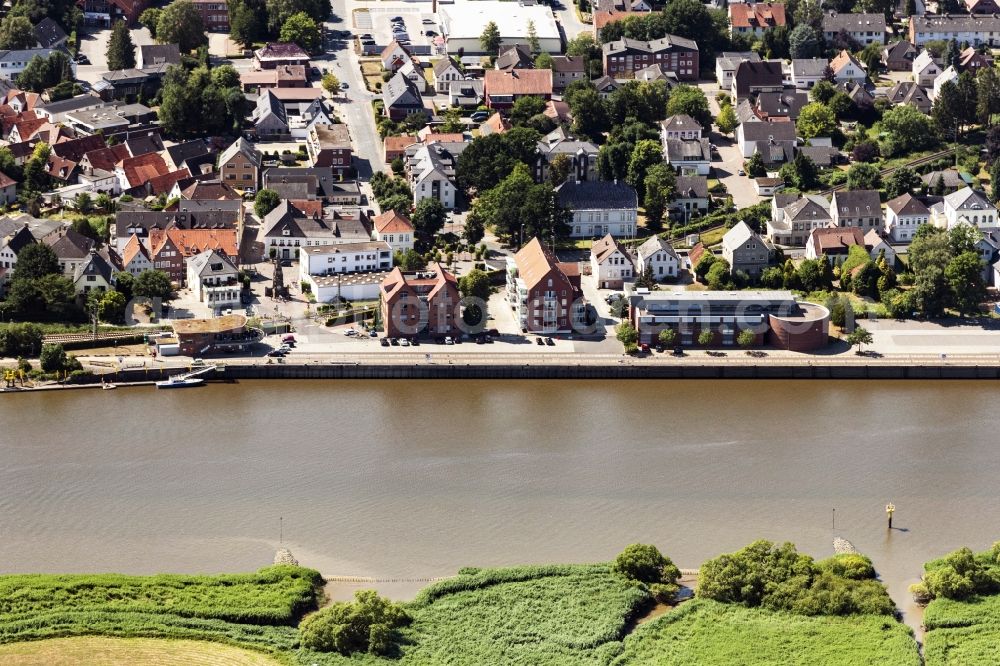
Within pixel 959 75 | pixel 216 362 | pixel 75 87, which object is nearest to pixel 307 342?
pixel 216 362

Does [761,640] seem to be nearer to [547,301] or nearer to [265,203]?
[547,301]

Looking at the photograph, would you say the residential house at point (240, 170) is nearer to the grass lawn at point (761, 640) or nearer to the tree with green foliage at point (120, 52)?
the tree with green foliage at point (120, 52)

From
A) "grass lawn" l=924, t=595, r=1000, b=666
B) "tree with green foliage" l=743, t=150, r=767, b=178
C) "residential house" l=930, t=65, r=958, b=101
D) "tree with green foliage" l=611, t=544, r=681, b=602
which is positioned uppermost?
"residential house" l=930, t=65, r=958, b=101

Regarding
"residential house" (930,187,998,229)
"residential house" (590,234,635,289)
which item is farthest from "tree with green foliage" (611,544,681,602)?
"residential house" (930,187,998,229)

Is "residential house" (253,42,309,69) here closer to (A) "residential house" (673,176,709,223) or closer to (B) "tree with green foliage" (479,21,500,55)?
(B) "tree with green foliage" (479,21,500,55)

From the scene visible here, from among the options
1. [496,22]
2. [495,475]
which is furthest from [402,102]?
[495,475]

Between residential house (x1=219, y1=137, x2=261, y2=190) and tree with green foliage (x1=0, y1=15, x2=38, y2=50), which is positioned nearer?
residential house (x1=219, y1=137, x2=261, y2=190)
